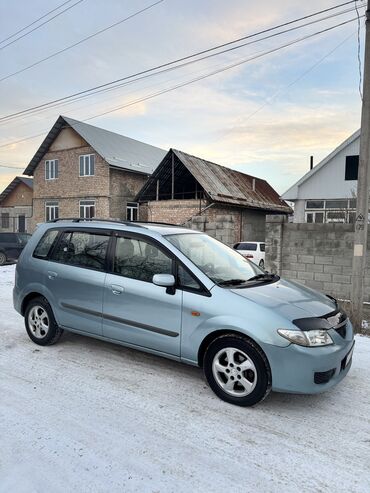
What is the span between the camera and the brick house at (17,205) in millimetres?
33562

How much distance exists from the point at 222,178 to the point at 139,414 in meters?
21.5

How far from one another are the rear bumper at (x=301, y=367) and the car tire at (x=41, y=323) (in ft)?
9.55

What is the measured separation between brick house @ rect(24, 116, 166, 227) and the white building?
455 inches

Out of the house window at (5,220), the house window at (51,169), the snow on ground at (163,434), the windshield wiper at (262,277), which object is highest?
the house window at (51,169)

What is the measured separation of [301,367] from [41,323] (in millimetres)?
3414

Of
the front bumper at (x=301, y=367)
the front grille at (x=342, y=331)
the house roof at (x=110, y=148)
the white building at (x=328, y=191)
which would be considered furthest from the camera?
the house roof at (x=110, y=148)

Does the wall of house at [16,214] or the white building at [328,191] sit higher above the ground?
the white building at [328,191]

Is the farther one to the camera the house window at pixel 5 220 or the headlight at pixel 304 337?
the house window at pixel 5 220

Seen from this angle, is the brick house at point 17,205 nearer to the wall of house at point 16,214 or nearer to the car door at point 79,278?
the wall of house at point 16,214

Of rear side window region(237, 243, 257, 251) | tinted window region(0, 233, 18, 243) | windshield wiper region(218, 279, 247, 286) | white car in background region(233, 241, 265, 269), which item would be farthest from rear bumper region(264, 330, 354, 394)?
tinted window region(0, 233, 18, 243)

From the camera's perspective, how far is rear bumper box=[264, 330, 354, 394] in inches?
127

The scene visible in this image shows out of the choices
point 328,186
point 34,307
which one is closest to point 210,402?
point 34,307

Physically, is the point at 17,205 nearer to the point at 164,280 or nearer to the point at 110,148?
the point at 110,148

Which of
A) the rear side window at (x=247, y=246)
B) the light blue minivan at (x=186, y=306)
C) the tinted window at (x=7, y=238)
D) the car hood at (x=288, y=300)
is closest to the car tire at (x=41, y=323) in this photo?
the light blue minivan at (x=186, y=306)
